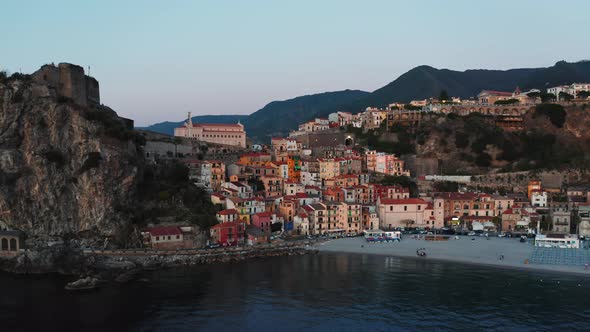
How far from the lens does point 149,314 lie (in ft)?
73.8

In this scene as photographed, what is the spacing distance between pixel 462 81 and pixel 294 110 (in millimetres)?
56373

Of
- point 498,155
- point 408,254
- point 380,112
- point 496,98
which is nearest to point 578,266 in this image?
point 408,254

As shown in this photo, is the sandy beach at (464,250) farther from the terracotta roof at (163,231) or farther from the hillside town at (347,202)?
the terracotta roof at (163,231)

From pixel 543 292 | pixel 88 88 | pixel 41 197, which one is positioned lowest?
pixel 543 292

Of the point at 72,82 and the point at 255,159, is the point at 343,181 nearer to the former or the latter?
the point at 255,159

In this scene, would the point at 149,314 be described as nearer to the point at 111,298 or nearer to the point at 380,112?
the point at 111,298

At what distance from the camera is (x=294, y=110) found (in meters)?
184

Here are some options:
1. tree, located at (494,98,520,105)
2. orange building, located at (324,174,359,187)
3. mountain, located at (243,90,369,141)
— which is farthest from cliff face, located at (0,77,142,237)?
mountain, located at (243,90,369,141)

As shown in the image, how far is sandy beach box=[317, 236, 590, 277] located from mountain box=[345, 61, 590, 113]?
Answer: 296 ft

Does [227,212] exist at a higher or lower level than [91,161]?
lower

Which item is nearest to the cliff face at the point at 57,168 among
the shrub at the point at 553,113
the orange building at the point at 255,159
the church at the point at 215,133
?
the orange building at the point at 255,159

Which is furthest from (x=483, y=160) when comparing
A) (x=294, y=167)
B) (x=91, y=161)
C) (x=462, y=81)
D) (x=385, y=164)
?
(x=462, y=81)

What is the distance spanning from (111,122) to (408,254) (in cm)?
2243

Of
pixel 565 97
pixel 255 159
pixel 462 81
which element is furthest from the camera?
pixel 462 81
